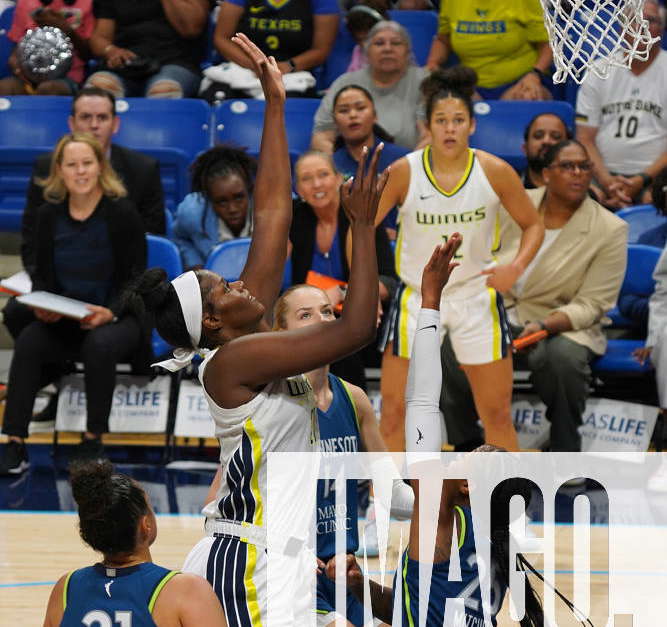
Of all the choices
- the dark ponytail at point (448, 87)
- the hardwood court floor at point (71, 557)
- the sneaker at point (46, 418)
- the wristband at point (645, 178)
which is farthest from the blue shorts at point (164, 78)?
the hardwood court floor at point (71, 557)

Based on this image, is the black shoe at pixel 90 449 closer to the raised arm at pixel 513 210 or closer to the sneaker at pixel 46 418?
the sneaker at pixel 46 418

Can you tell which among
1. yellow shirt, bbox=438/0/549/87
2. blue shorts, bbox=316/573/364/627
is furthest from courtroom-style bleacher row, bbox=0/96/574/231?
blue shorts, bbox=316/573/364/627

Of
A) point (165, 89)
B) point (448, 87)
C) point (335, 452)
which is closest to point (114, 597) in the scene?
point (335, 452)

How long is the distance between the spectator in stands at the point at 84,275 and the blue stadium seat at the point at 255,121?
4.53 ft

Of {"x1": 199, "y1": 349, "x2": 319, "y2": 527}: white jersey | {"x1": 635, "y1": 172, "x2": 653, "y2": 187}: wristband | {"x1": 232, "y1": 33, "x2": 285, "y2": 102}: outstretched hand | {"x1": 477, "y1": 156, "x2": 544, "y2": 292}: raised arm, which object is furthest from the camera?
{"x1": 635, "y1": 172, "x2": 653, "y2": 187}: wristband

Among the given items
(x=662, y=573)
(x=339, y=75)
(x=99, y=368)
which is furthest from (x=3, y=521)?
(x=339, y=75)

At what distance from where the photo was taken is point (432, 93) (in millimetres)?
5707

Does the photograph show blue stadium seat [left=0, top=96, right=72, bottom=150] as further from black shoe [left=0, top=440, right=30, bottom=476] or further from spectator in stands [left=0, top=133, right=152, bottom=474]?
black shoe [left=0, top=440, right=30, bottom=476]

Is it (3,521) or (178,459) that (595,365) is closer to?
(178,459)

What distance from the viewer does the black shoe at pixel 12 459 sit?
6.47 meters

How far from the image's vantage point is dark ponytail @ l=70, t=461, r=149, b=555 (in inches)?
116

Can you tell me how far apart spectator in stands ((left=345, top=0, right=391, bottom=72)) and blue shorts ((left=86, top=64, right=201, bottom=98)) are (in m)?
1.09

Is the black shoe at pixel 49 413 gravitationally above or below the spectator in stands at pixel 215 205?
below

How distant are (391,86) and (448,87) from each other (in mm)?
2262
